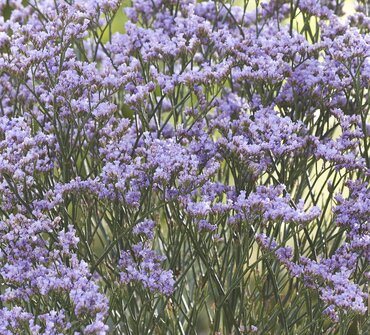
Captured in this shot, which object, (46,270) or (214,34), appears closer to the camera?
(46,270)

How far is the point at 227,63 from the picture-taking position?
3.02 m

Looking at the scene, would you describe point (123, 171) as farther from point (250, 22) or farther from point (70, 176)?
point (250, 22)

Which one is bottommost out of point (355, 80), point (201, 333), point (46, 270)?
point (201, 333)

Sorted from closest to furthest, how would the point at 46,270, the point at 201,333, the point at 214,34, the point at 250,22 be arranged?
the point at 46,270
the point at 214,34
the point at 250,22
the point at 201,333

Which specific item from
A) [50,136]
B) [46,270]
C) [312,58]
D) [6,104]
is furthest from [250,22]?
[46,270]

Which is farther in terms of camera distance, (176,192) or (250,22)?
(250,22)

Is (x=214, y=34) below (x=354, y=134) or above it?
above

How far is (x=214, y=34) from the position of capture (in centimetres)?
341

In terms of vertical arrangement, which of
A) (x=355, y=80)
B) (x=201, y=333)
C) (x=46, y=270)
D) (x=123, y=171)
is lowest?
(x=201, y=333)

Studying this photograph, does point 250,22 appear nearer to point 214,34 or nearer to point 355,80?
point 214,34

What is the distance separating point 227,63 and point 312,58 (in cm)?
65

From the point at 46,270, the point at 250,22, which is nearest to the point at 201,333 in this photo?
the point at 250,22

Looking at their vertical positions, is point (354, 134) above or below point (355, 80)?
below

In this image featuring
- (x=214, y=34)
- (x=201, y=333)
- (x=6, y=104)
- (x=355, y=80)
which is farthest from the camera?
(x=201, y=333)
